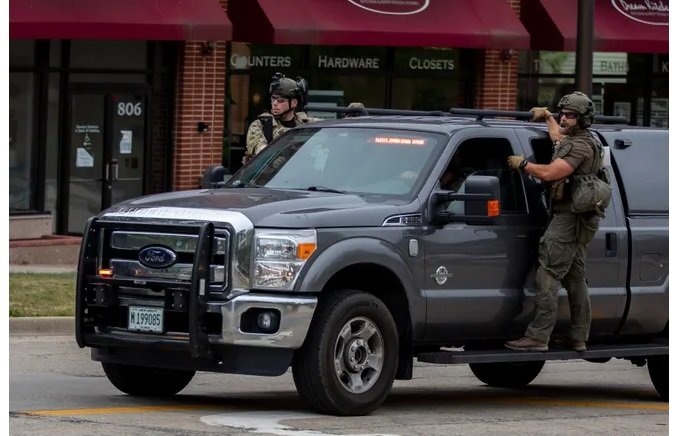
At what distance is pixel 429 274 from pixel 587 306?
1350mm

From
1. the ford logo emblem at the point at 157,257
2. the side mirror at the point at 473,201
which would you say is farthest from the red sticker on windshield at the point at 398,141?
the ford logo emblem at the point at 157,257

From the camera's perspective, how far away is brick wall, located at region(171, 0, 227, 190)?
24469mm

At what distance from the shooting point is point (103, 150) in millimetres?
24359

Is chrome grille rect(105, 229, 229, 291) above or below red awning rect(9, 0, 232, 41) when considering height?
below

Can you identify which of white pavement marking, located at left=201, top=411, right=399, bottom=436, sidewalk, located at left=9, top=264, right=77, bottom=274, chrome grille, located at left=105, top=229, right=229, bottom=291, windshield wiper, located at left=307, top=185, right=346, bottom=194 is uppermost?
windshield wiper, located at left=307, top=185, right=346, bottom=194

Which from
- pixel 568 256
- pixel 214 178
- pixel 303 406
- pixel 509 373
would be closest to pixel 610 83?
pixel 509 373

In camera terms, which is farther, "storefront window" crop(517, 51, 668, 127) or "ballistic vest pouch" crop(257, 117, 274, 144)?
"storefront window" crop(517, 51, 668, 127)

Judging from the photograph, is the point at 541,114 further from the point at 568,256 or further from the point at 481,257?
the point at 481,257

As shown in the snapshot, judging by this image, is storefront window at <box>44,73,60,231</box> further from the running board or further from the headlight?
the headlight

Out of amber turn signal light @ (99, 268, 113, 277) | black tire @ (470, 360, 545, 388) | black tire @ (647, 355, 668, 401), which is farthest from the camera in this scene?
black tire @ (470, 360, 545, 388)

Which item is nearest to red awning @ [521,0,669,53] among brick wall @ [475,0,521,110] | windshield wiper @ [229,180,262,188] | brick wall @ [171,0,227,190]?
brick wall @ [475,0,521,110]

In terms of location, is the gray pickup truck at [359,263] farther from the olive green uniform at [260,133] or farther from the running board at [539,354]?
the olive green uniform at [260,133]

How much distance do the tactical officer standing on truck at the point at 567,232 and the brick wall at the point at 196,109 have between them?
44.6ft

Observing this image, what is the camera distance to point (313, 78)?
26.1 metres
